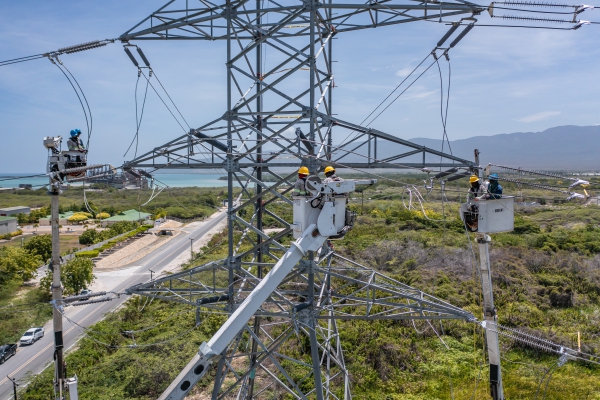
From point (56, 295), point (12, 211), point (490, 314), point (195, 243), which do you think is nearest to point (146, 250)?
point (195, 243)

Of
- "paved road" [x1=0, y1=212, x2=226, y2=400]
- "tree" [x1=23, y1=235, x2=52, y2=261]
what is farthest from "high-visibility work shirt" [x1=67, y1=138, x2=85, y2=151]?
"tree" [x1=23, y1=235, x2=52, y2=261]

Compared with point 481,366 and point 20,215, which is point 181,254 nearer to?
point 481,366

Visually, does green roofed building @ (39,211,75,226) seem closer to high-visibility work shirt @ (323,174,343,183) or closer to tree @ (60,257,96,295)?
tree @ (60,257,96,295)

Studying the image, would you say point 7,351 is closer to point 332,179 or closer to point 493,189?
point 332,179

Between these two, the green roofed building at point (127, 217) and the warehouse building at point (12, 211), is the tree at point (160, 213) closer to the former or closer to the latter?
the green roofed building at point (127, 217)

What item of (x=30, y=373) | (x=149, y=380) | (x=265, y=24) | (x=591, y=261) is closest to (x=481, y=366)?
(x=149, y=380)
